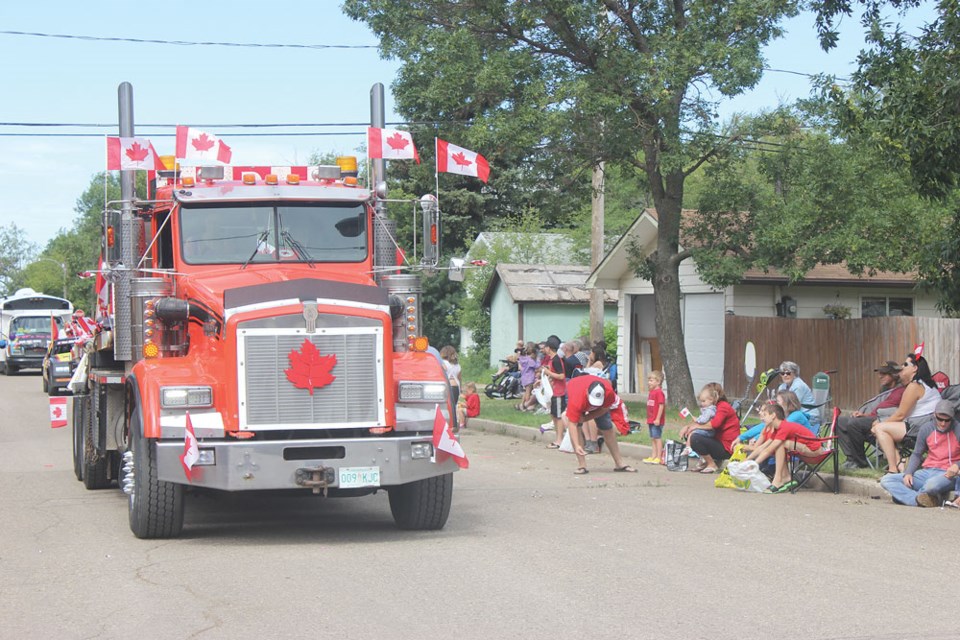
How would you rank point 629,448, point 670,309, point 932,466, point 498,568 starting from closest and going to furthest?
point 498,568, point 932,466, point 629,448, point 670,309

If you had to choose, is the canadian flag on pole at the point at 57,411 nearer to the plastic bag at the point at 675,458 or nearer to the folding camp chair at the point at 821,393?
the plastic bag at the point at 675,458

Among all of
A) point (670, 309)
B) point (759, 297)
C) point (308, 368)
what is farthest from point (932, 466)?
point (759, 297)

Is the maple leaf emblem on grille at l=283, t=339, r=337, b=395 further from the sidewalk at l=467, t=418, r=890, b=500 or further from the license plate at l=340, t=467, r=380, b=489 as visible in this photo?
the sidewalk at l=467, t=418, r=890, b=500

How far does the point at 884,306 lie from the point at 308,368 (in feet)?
62.2

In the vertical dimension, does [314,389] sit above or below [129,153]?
below

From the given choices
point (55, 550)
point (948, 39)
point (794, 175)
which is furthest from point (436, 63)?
point (55, 550)

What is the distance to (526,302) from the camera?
37.5 metres

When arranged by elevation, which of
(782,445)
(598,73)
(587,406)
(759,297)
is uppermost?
(598,73)

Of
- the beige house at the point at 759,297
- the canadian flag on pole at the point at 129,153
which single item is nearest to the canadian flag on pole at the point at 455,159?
the canadian flag on pole at the point at 129,153

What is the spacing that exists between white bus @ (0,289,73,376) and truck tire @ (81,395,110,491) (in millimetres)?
31299

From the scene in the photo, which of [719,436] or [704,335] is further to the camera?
[704,335]

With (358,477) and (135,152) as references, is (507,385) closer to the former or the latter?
(135,152)

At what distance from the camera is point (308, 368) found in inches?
374

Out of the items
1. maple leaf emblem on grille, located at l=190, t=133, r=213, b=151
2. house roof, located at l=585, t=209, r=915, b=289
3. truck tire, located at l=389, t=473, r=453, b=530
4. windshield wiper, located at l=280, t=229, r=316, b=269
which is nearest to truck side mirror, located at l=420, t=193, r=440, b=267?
windshield wiper, located at l=280, t=229, r=316, b=269
